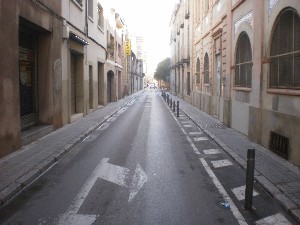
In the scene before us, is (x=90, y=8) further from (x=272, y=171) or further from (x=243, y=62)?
(x=272, y=171)

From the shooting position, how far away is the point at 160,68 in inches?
3108

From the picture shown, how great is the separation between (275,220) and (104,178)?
3.56m

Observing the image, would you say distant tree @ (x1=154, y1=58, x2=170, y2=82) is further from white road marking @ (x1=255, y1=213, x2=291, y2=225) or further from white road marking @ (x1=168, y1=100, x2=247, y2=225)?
white road marking @ (x1=255, y1=213, x2=291, y2=225)

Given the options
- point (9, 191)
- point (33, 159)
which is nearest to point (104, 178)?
point (9, 191)

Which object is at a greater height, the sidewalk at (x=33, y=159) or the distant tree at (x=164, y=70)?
the distant tree at (x=164, y=70)

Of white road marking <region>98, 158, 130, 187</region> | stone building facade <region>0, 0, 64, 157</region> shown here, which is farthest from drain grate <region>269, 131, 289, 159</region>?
stone building facade <region>0, 0, 64, 157</region>

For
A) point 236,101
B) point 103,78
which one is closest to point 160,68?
point 103,78

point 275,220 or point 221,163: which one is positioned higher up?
point 221,163

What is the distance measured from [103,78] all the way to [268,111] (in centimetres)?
1867

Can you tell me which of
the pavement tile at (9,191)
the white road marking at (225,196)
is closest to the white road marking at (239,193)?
the white road marking at (225,196)

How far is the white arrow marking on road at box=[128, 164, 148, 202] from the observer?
6.55m

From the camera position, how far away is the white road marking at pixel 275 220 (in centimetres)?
523

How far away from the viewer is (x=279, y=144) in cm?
943

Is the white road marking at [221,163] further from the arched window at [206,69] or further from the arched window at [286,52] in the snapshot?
the arched window at [206,69]
